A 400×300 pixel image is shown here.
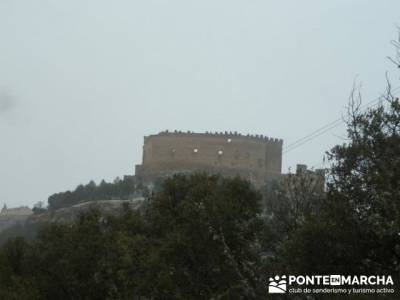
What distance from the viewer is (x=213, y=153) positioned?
9619 cm

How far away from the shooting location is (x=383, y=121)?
10.4 metres

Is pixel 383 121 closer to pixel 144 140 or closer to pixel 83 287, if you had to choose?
pixel 83 287

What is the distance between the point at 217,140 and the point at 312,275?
8706cm

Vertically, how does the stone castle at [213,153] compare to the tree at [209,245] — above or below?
above
